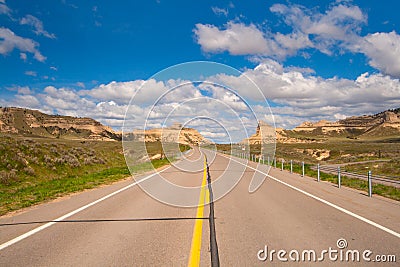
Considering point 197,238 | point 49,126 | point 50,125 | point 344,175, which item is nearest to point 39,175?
point 197,238

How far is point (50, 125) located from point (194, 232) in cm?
12466

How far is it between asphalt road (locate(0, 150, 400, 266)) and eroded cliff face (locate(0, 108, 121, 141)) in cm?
8950

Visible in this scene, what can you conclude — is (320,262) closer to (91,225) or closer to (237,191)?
(91,225)

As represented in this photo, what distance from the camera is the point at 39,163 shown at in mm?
22703

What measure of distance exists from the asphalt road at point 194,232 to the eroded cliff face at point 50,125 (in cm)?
8950

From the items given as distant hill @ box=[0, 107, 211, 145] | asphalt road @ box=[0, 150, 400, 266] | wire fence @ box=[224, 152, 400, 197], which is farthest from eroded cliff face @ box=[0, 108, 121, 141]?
asphalt road @ box=[0, 150, 400, 266]

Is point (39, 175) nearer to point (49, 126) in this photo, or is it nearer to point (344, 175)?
point (344, 175)

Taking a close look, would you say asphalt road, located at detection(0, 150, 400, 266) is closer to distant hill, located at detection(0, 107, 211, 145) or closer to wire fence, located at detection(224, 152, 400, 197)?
wire fence, located at detection(224, 152, 400, 197)

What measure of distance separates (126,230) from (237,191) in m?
7.53

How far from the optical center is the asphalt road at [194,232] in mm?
5549

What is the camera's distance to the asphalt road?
5.55 meters

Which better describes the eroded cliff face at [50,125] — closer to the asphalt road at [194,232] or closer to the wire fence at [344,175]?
the wire fence at [344,175]

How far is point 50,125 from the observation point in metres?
120

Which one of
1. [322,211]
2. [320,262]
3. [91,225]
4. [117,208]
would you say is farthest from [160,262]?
[322,211]
